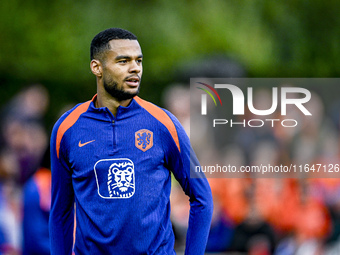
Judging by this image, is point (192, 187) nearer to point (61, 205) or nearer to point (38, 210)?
point (61, 205)

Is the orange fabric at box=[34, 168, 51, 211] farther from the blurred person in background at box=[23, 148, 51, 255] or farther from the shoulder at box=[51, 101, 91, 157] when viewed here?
the shoulder at box=[51, 101, 91, 157]

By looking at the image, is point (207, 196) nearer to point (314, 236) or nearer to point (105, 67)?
point (105, 67)

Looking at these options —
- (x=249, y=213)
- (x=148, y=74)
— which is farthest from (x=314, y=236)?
(x=148, y=74)

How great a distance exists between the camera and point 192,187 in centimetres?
356

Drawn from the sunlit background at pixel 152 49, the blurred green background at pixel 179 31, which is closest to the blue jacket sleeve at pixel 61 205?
the sunlit background at pixel 152 49

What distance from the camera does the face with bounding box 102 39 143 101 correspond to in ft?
11.6

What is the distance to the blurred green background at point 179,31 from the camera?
11.6 meters

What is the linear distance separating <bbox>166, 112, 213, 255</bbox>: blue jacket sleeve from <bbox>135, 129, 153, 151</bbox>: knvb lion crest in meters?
0.11

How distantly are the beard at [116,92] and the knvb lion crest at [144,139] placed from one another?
0.21 m

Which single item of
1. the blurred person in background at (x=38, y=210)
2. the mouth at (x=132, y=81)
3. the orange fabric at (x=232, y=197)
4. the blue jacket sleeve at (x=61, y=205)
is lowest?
the orange fabric at (x=232, y=197)

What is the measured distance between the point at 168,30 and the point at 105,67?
8931 mm


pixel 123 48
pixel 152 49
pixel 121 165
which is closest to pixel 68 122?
pixel 121 165

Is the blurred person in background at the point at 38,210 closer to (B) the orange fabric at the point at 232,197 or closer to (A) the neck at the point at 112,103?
(A) the neck at the point at 112,103

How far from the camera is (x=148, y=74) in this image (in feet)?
32.9
